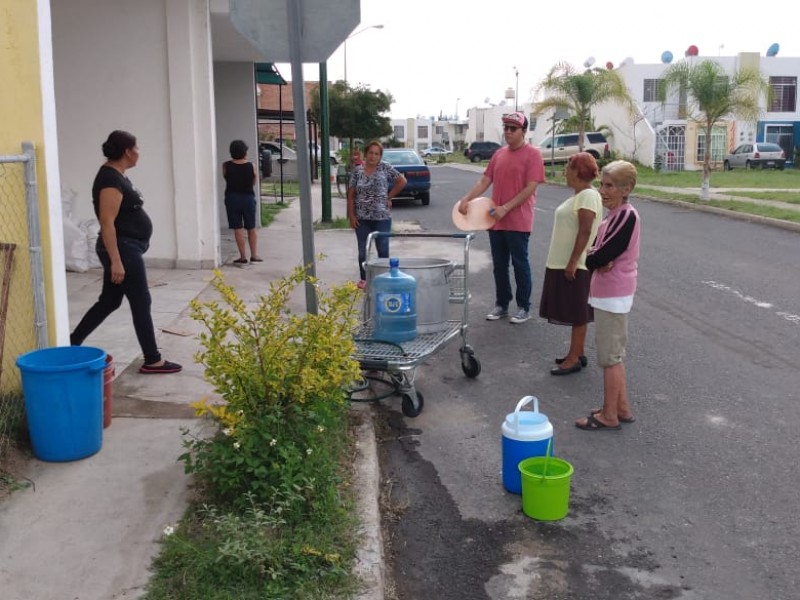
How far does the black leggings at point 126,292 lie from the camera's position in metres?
5.79

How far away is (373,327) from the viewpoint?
19.7 feet

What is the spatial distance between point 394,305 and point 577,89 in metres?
27.0

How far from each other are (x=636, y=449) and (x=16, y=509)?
11.3ft

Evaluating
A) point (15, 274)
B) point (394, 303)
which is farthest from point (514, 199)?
point (15, 274)

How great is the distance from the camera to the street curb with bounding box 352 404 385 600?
3488mm

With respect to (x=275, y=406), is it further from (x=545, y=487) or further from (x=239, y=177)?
(x=239, y=177)

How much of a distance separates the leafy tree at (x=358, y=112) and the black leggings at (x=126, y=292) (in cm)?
2823

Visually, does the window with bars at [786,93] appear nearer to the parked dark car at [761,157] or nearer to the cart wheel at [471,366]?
the parked dark car at [761,157]

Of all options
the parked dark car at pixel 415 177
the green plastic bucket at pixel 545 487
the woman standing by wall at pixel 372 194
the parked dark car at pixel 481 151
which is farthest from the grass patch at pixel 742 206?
the parked dark car at pixel 481 151

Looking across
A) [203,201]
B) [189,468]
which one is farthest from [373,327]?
[203,201]

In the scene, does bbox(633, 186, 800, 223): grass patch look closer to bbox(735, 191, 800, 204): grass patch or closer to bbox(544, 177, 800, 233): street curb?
bbox(544, 177, 800, 233): street curb

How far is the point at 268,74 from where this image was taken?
19734 mm

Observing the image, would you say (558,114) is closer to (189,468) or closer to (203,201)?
(203,201)

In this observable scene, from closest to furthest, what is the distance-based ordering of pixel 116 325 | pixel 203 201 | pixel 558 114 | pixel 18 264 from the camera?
pixel 18 264
pixel 116 325
pixel 203 201
pixel 558 114
